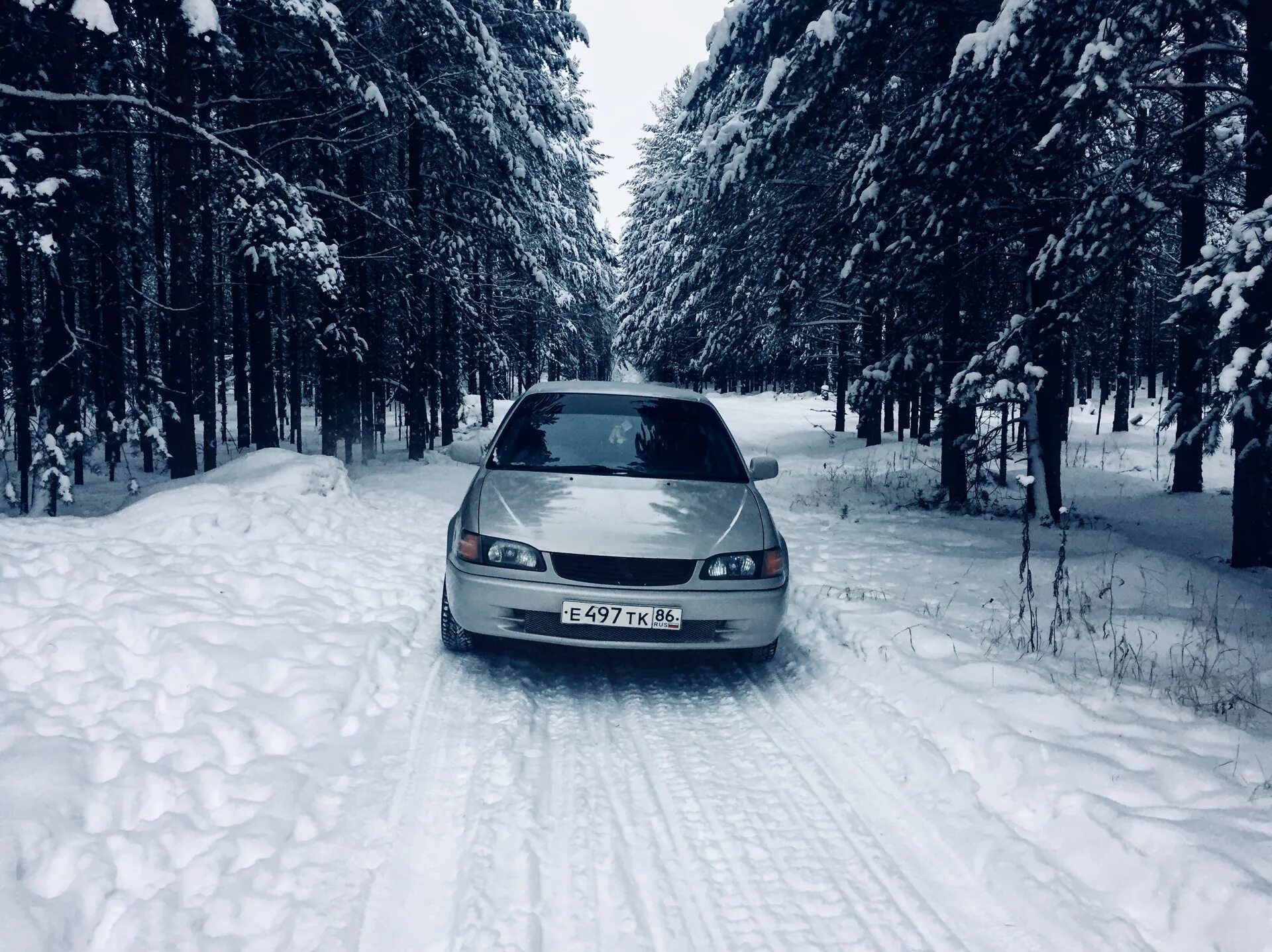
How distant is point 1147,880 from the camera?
2.97m

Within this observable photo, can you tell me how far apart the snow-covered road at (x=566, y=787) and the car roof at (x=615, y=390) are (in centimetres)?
202

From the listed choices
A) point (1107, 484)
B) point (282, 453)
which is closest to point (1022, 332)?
point (282, 453)

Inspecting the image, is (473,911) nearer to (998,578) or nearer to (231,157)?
(998,578)

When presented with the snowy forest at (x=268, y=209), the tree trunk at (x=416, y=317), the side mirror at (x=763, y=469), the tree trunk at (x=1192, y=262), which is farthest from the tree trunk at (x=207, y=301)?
the tree trunk at (x=1192, y=262)

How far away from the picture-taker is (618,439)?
6.03 m

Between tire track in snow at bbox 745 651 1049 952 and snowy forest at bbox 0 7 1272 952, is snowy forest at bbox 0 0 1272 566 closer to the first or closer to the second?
snowy forest at bbox 0 7 1272 952

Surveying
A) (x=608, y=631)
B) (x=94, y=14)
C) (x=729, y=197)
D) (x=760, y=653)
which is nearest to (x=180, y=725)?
(x=608, y=631)

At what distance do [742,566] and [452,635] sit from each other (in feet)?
6.43

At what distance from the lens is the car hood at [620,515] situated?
4684mm

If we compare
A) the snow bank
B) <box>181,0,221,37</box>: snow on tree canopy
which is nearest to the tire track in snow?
the snow bank

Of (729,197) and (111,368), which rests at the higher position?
(729,197)

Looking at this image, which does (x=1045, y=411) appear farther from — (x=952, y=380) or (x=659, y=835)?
(x=659, y=835)

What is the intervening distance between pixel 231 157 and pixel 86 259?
21.0 ft

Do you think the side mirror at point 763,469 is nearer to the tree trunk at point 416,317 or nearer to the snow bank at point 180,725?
the snow bank at point 180,725
